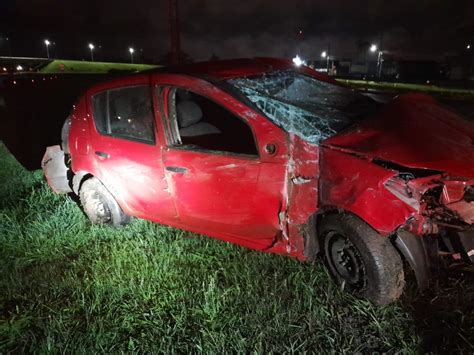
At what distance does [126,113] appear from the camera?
361 centimetres

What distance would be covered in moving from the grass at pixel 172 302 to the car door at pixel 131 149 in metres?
0.39

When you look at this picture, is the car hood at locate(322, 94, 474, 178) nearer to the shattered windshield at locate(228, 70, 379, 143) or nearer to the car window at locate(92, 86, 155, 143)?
the shattered windshield at locate(228, 70, 379, 143)

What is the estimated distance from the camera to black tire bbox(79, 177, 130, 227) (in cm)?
398

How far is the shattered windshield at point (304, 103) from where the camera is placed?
2.76 meters

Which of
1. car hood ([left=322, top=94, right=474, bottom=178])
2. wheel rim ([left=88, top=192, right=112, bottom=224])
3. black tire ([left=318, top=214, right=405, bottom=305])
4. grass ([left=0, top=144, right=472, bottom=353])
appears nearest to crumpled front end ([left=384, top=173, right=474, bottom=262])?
car hood ([left=322, top=94, right=474, bottom=178])

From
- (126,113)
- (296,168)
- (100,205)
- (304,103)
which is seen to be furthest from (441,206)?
(100,205)

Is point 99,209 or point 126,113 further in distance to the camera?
point 99,209

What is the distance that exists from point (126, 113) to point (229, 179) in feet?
4.40

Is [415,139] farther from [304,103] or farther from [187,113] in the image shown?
[187,113]

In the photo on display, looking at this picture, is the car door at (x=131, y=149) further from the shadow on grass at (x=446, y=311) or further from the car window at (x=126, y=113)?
the shadow on grass at (x=446, y=311)

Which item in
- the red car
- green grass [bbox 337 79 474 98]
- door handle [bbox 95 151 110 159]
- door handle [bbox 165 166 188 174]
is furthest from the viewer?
green grass [bbox 337 79 474 98]

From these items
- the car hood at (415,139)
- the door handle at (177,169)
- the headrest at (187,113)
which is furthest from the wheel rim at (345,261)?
the headrest at (187,113)

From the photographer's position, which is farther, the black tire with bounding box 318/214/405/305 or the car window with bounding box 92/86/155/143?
the car window with bounding box 92/86/155/143

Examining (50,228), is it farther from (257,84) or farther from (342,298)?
(342,298)
